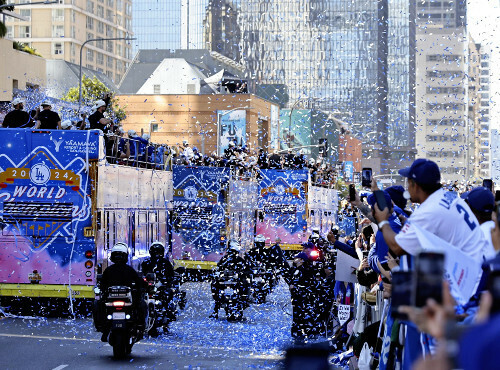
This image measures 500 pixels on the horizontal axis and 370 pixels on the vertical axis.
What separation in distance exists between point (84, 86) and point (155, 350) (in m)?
69.4

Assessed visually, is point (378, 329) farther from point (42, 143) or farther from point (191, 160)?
point (191, 160)

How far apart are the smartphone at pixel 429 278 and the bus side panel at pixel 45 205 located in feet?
54.6

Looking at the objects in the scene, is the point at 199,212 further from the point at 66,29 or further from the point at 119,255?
the point at 66,29

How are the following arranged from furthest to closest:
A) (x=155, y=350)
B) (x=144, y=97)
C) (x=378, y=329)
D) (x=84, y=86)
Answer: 1. (x=144, y=97)
2. (x=84, y=86)
3. (x=155, y=350)
4. (x=378, y=329)

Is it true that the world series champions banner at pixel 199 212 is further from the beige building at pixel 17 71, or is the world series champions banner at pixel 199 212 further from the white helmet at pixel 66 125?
the beige building at pixel 17 71

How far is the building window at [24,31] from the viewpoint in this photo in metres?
148

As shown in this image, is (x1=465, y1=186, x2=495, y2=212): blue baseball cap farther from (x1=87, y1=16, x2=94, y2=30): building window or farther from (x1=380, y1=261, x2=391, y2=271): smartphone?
(x1=87, y1=16, x2=94, y2=30): building window

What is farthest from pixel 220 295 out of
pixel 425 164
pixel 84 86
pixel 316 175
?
pixel 84 86

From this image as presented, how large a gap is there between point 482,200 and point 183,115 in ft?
343

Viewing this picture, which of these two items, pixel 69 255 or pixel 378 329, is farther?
pixel 69 255

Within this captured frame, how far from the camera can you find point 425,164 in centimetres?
740

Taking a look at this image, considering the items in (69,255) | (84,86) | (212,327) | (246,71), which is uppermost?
(246,71)

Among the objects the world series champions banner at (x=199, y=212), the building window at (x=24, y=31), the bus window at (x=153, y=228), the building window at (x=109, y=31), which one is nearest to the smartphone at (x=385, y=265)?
the bus window at (x=153, y=228)

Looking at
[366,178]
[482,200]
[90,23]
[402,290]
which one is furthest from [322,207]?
[90,23]
